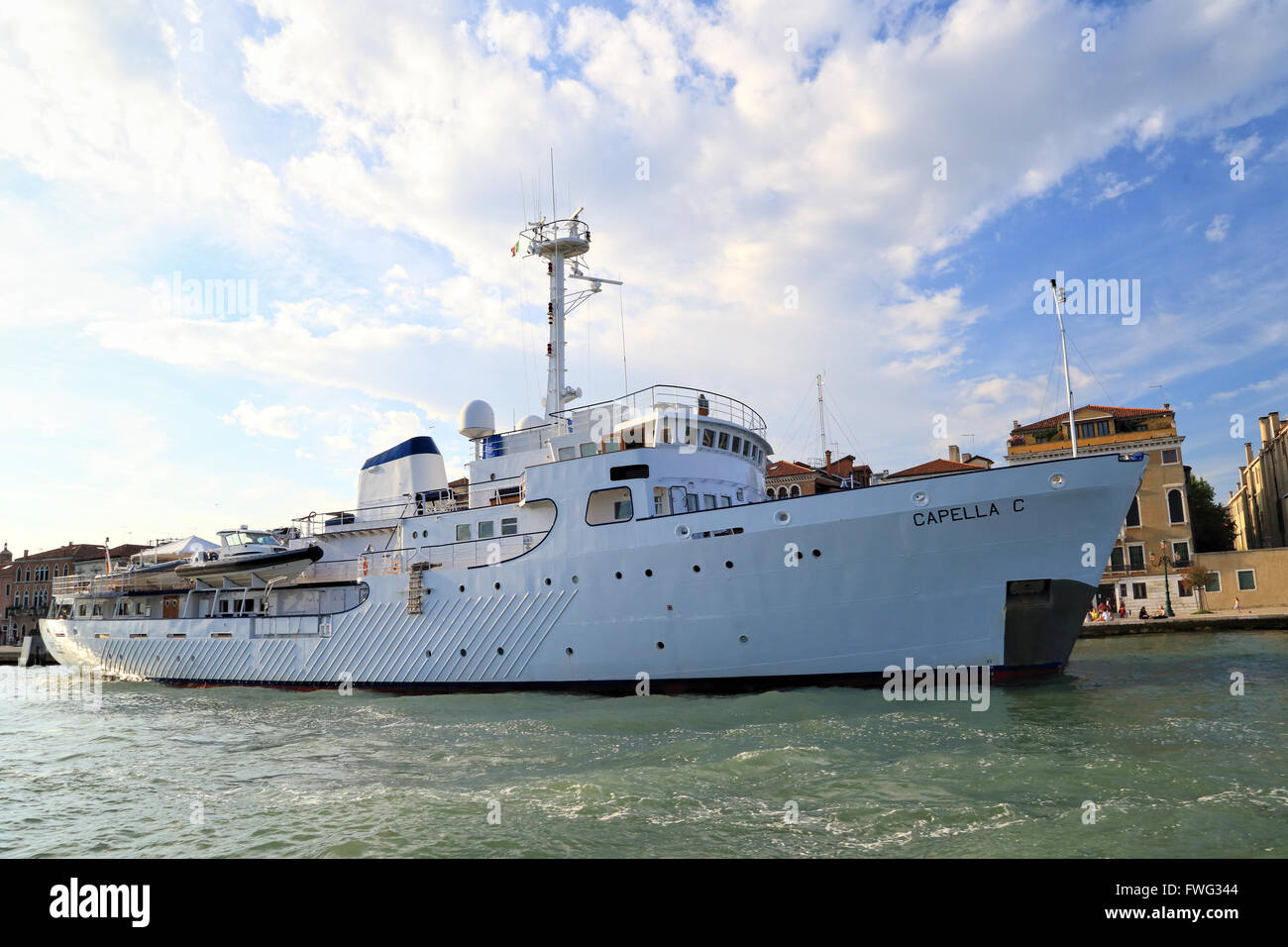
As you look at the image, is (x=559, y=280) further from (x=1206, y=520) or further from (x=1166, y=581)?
(x=1206, y=520)

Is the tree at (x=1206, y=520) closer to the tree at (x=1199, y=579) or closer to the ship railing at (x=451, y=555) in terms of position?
the tree at (x=1199, y=579)

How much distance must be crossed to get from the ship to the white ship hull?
0.04m

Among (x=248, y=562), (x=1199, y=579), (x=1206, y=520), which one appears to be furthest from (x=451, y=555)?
(x=1206, y=520)

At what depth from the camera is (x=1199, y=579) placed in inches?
1287

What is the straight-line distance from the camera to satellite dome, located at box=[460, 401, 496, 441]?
20906mm

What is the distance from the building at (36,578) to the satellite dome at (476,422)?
5873 cm

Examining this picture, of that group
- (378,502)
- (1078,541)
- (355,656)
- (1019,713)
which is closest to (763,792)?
(1019,713)

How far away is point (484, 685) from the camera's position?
56.3 ft

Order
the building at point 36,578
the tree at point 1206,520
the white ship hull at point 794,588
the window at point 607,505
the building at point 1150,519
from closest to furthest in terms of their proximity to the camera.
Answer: the white ship hull at point 794,588 → the window at point 607,505 → the building at point 1150,519 → the tree at point 1206,520 → the building at point 36,578

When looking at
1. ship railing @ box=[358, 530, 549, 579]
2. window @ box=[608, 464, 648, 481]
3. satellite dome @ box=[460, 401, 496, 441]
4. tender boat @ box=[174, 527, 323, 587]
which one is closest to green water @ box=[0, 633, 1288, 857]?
ship railing @ box=[358, 530, 549, 579]

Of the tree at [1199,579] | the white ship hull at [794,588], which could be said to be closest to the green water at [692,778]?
the white ship hull at [794,588]

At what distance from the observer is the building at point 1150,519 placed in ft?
114

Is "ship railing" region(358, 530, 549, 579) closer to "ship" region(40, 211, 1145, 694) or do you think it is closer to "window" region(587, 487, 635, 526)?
"ship" region(40, 211, 1145, 694)
